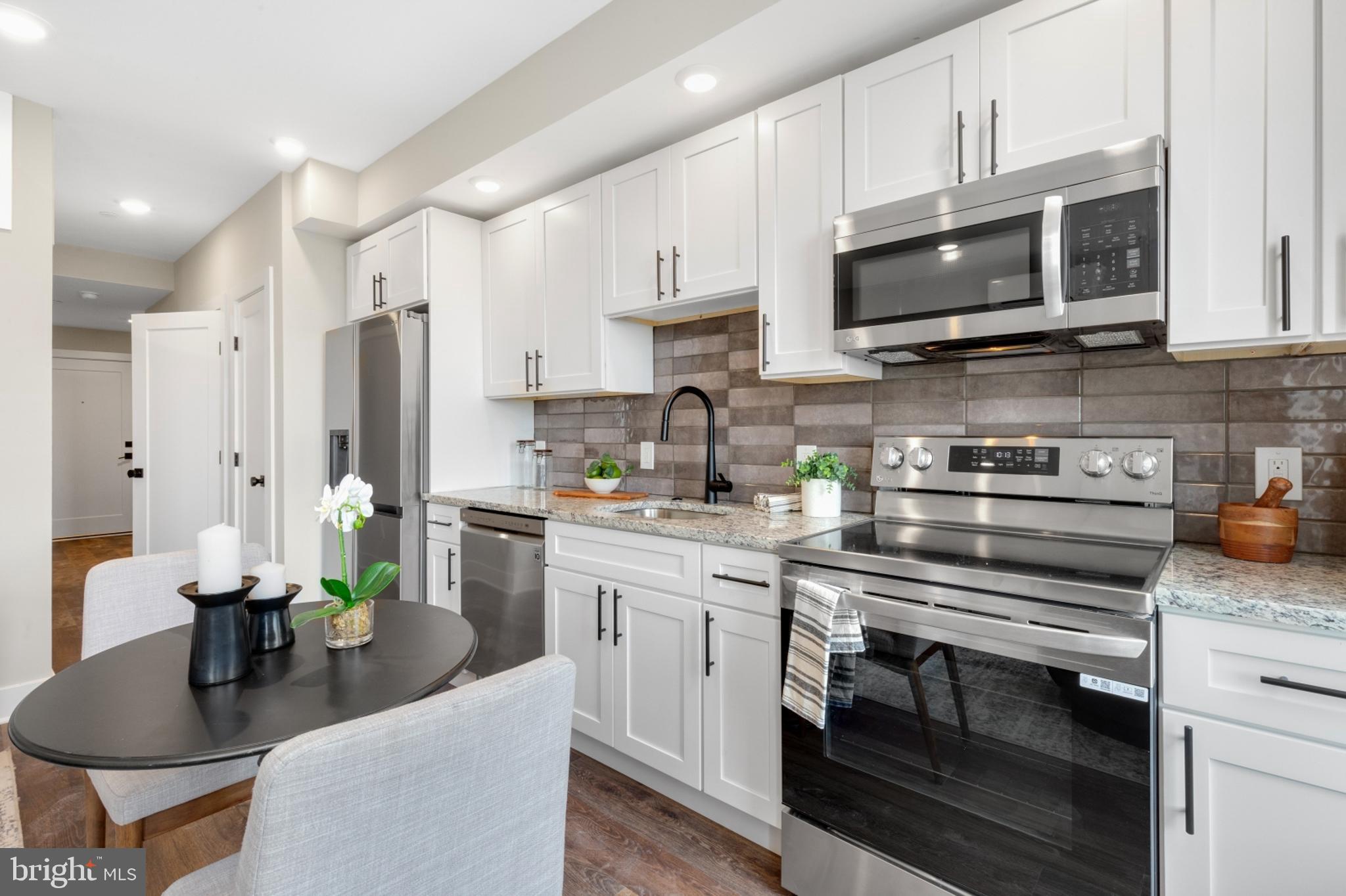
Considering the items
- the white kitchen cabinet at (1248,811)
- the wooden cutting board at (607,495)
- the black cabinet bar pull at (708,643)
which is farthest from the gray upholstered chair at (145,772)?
the white kitchen cabinet at (1248,811)

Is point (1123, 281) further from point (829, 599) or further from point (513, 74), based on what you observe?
point (513, 74)

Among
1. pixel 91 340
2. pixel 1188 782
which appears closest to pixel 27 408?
pixel 1188 782

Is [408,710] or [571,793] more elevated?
[408,710]

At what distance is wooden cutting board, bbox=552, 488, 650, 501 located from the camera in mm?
2797

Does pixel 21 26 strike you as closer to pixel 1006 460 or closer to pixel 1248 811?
pixel 1006 460

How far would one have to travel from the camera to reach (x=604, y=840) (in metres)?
1.90

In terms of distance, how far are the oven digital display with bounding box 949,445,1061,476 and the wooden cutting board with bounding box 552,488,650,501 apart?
1.34 metres

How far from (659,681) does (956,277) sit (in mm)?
1499

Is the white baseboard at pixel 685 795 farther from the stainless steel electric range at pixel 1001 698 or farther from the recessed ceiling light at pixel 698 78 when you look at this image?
the recessed ceiling light at pixel 698 78

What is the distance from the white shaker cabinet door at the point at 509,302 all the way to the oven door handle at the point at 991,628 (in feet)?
6.77

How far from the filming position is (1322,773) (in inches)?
40.4

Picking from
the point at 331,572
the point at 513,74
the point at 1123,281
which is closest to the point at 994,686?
the point at 1123,281

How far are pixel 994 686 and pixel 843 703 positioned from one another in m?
0.35

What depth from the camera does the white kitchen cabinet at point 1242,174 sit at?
1.28 m
